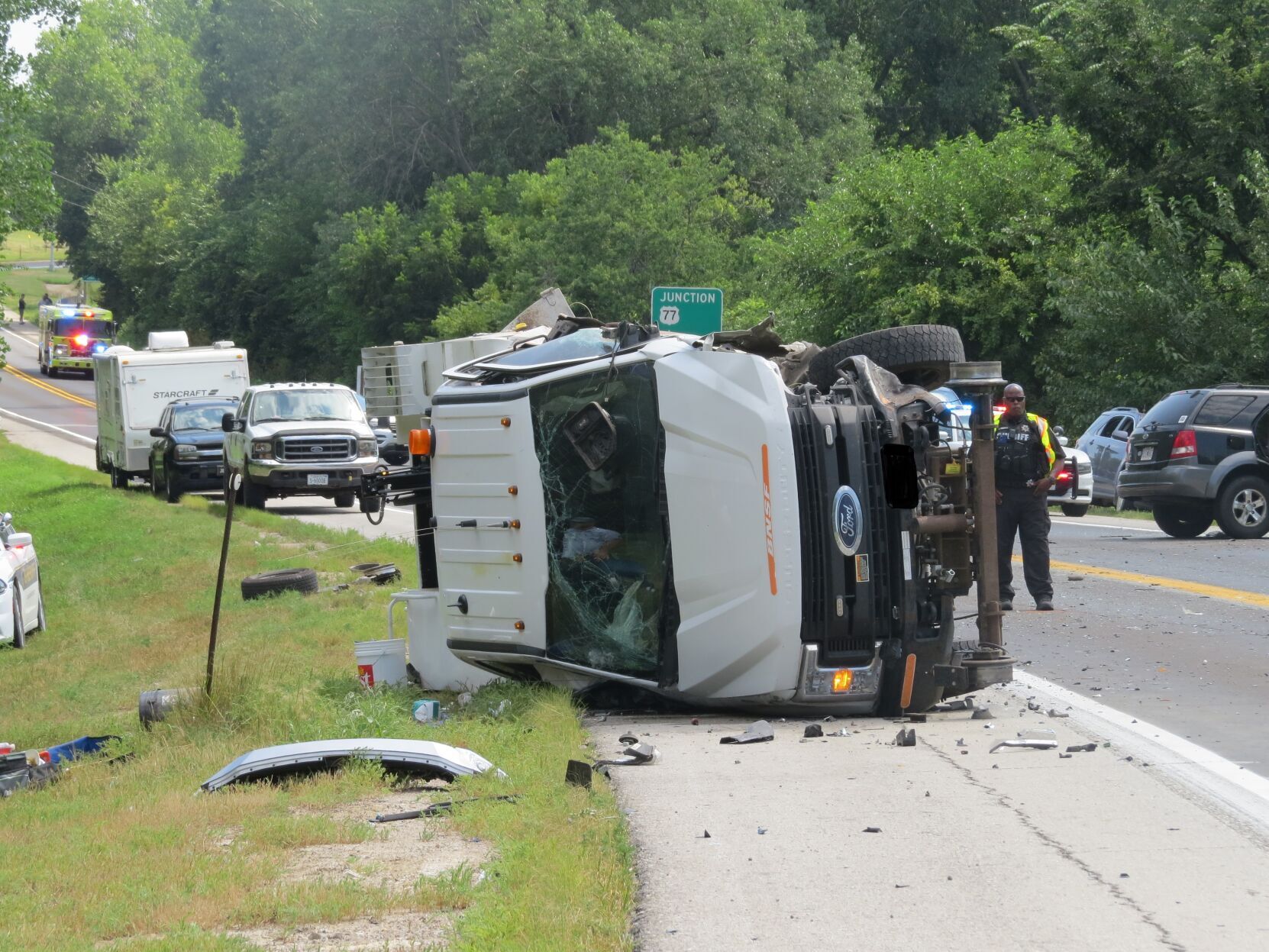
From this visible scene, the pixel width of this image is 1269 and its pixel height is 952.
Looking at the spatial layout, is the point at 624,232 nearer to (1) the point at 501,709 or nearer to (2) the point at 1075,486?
(2) the point at 1075,486

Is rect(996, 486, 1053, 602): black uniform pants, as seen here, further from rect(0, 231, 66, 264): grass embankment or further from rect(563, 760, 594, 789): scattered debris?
rect(0, 231, 66, 264): grass embankment

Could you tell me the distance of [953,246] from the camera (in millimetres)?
35062

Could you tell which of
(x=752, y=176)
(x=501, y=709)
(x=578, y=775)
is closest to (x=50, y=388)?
(x=752, y=176)

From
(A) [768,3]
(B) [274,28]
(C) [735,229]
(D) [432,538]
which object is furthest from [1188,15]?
(B) [274,28]

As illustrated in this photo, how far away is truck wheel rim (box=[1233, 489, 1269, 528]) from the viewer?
65.6ft

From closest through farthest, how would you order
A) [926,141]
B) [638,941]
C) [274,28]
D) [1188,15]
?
[638,941], [1188,15], [926,141], [274,28]

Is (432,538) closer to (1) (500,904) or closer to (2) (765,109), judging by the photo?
(1) (500,904)

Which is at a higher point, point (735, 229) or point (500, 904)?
point (735, 229)

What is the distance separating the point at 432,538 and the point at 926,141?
2000 inches

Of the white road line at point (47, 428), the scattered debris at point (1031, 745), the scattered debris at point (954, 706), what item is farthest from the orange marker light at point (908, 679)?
the white road line at point (47, 428)

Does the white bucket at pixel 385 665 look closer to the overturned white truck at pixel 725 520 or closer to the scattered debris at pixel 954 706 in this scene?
the overturned white truck at pixel 725 520

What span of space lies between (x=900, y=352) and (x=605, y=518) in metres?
2.05

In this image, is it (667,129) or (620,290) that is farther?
(667,129)

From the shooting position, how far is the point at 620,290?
4300 cm
